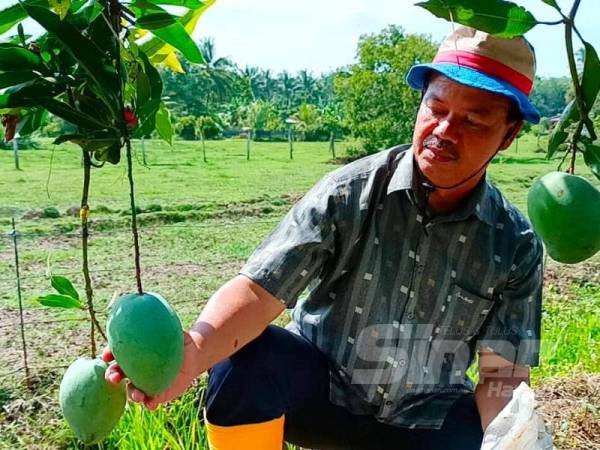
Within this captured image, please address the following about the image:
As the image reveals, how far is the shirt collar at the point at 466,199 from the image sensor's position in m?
1.34

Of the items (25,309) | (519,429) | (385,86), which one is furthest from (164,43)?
(385,86)

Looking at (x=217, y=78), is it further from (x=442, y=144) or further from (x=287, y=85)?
(x=442, y=144)

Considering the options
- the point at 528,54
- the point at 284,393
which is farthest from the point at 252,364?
the point at 528,54

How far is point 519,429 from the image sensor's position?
3.25ft

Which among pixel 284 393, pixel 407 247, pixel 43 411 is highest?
pixel 407 247

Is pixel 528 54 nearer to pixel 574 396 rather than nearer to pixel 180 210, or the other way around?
pixel 574 396

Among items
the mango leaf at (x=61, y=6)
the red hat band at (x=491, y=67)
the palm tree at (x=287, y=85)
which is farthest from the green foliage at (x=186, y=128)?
the mango leaf at (x=61, y=6)

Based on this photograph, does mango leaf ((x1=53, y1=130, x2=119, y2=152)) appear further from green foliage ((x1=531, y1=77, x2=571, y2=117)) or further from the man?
green foliage ((x1=531, y1=77, x2=571, y2=117))

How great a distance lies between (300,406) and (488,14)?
92 cm

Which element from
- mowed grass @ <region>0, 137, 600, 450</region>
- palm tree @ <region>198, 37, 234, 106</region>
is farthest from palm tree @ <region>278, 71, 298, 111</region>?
mowed grass @ <region>0, 137, 600, 450</region>

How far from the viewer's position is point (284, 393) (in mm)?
1404

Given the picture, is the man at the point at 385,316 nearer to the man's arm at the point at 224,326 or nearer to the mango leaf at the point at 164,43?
the man's arm at the point at 224,326

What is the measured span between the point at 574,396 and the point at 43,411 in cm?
177

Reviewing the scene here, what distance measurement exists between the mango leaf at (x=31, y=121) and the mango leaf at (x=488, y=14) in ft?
1.74
